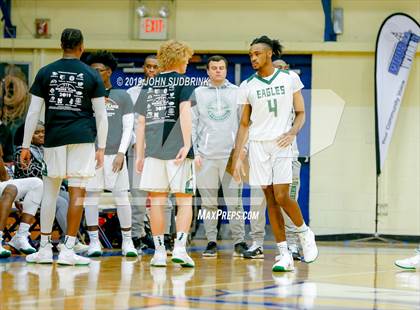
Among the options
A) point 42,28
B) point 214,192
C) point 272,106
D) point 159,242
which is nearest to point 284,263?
point 159,242

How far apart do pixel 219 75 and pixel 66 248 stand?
2.59 meters

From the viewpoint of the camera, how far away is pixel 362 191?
1280cm

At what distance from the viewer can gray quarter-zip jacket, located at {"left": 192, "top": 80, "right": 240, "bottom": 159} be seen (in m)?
8.79

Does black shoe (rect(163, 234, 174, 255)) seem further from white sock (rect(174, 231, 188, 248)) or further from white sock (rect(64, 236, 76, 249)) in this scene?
white sock (rect(64, 236, 76, 249))

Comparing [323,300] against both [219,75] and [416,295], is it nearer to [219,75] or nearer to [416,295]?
[416,295]

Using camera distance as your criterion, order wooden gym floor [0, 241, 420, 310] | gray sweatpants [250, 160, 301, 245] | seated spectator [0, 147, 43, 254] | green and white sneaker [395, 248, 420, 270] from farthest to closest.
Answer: gray sweatpants [250, 160, 301, 245] → seated spectator [0, 147, 43, 254] → green and white sneaker [395, 248, 420, 270] → wooden gym floor [0, 241, 420, 310]

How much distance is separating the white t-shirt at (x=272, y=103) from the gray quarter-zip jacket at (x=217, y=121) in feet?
4.89

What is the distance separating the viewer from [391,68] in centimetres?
1243

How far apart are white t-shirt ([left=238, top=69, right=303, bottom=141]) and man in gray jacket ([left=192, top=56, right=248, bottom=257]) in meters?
1.50

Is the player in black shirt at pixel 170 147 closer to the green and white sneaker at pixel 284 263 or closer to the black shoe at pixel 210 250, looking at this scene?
the green and white sneaker at pixel 284 263

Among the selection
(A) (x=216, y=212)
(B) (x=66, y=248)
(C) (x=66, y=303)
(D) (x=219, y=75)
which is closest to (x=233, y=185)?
(A) (x=216, y=212)

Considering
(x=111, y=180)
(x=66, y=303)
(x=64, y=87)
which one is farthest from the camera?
(x=111, y=180)

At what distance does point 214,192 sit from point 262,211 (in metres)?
0.52

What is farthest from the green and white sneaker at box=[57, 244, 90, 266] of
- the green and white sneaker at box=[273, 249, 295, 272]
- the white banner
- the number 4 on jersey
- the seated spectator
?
the white banner
